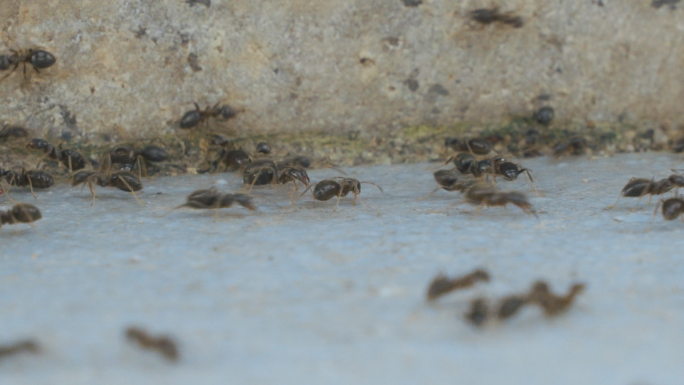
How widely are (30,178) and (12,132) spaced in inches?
15.4

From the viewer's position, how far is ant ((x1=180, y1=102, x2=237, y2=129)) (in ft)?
11.6

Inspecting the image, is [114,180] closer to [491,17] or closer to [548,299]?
[548,299]

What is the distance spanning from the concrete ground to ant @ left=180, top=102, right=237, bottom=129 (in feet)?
2.66

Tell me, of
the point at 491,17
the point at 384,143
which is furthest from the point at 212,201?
the point at 491,17

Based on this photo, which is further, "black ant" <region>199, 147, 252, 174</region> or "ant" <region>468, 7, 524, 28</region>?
"ant" <region>468, 7, 524, 28</region>

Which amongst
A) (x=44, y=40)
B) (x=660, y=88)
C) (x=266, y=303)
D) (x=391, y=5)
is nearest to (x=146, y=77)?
(x=44, y=40)

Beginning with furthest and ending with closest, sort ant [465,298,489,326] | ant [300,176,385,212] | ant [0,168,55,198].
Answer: ant [0,168,55,198], ant [300,176,385,212], ant [465,298,489,326]

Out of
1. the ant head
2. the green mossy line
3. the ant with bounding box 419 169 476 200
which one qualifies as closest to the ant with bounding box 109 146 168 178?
the green mossy line

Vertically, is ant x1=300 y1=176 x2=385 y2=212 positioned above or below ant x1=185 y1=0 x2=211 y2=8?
below

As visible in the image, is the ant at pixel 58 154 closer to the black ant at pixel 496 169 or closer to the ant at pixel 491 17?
the black ant at pixel 496 169

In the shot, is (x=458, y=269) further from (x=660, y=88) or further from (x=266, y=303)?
(x=660, y=88)

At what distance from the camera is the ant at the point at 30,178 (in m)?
3.12

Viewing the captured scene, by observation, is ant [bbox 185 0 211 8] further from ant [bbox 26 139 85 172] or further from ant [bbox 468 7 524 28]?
ant [bbox 468 7 524 28]

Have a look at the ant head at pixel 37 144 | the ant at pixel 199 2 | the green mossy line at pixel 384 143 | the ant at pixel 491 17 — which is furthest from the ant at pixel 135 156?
the ant at pixel 491 17
